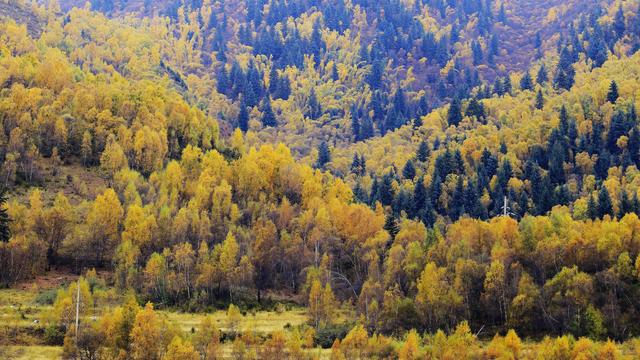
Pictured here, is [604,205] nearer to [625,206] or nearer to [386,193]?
[625,206]

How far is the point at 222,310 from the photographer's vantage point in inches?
4235

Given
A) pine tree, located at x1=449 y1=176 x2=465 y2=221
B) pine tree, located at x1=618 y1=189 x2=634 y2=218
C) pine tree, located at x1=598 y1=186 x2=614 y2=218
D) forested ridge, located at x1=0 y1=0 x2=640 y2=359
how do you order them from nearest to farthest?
forested ridge, located at x1=0 y1=0 x2=640 y2=359 → pine tree, located at x1=618 y1=189 x2=634 y2=218 → pine tree, located at x1=598 y1=186 x2=614 y2=218 → pine tree, located at x1=449 y1=176 x2=465 y2=221

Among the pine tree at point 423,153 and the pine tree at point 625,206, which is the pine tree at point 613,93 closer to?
the pine tree at point 423,153

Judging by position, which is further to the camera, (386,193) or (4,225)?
(386,193)

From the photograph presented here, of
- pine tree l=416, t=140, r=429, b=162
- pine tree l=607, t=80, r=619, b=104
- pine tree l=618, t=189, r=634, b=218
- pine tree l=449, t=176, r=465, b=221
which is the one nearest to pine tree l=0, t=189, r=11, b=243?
pine tree l=449, t=176, r=465, b=221

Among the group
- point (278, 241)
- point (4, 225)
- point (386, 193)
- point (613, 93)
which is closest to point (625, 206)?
point (386, 193)

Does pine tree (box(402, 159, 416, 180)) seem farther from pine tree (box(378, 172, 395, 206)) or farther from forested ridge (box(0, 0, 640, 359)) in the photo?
forested ridge (box(0, 0, 640, 359))

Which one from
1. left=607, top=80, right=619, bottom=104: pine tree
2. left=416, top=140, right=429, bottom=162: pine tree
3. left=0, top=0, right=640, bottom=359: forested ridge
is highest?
left=607, top=80, right=619, bottom=104: pine tree

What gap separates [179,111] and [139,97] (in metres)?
7.40

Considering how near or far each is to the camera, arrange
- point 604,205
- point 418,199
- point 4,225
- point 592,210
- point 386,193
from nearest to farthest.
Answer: point 4,225
point 592,210
point 604,205
point 418,199
point 386,193

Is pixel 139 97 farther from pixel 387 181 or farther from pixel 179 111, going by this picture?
pixel 387 181

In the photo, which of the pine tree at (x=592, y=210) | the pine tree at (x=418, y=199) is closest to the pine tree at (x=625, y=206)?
the pine tree at (x=592, y=210)

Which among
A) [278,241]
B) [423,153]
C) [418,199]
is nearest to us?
[278,241]

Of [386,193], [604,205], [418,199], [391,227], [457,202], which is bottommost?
[391,227]
